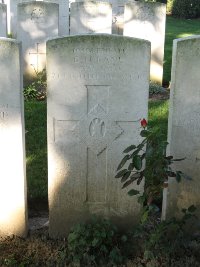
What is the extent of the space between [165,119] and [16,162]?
3376 millimetres

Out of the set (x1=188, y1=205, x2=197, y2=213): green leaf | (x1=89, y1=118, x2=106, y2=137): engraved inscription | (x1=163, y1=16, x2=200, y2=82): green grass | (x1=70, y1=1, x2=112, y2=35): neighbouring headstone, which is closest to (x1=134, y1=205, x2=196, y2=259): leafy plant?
(x1=188, y1=205, x2=197, y2=213): green leaf

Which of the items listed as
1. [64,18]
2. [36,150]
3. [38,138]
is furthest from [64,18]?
[36,150]

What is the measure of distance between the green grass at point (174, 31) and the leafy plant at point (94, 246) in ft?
21.2

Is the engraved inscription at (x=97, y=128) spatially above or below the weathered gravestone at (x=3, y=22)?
below

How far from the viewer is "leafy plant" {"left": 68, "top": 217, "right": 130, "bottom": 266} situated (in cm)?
354

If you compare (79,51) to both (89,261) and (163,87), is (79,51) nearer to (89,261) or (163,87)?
(89,261)

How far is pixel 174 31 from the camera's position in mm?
17062

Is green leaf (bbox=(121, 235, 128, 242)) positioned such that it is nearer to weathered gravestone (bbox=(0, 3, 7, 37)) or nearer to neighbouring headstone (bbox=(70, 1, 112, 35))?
neighbouring headstone (bbox=(70, 1, 112, 35))

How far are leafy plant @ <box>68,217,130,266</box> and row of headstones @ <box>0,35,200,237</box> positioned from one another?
30 cm

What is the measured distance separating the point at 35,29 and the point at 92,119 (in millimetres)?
5526

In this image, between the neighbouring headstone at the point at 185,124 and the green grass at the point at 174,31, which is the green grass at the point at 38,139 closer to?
the neighbouring headstone at the point at 185,124

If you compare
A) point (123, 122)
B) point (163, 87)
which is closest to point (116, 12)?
point (163, 87)

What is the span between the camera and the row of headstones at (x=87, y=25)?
870 centimetres

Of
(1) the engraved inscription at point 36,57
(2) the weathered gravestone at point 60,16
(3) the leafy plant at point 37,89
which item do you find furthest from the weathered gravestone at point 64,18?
(3) the leafy plant at point 37,89
